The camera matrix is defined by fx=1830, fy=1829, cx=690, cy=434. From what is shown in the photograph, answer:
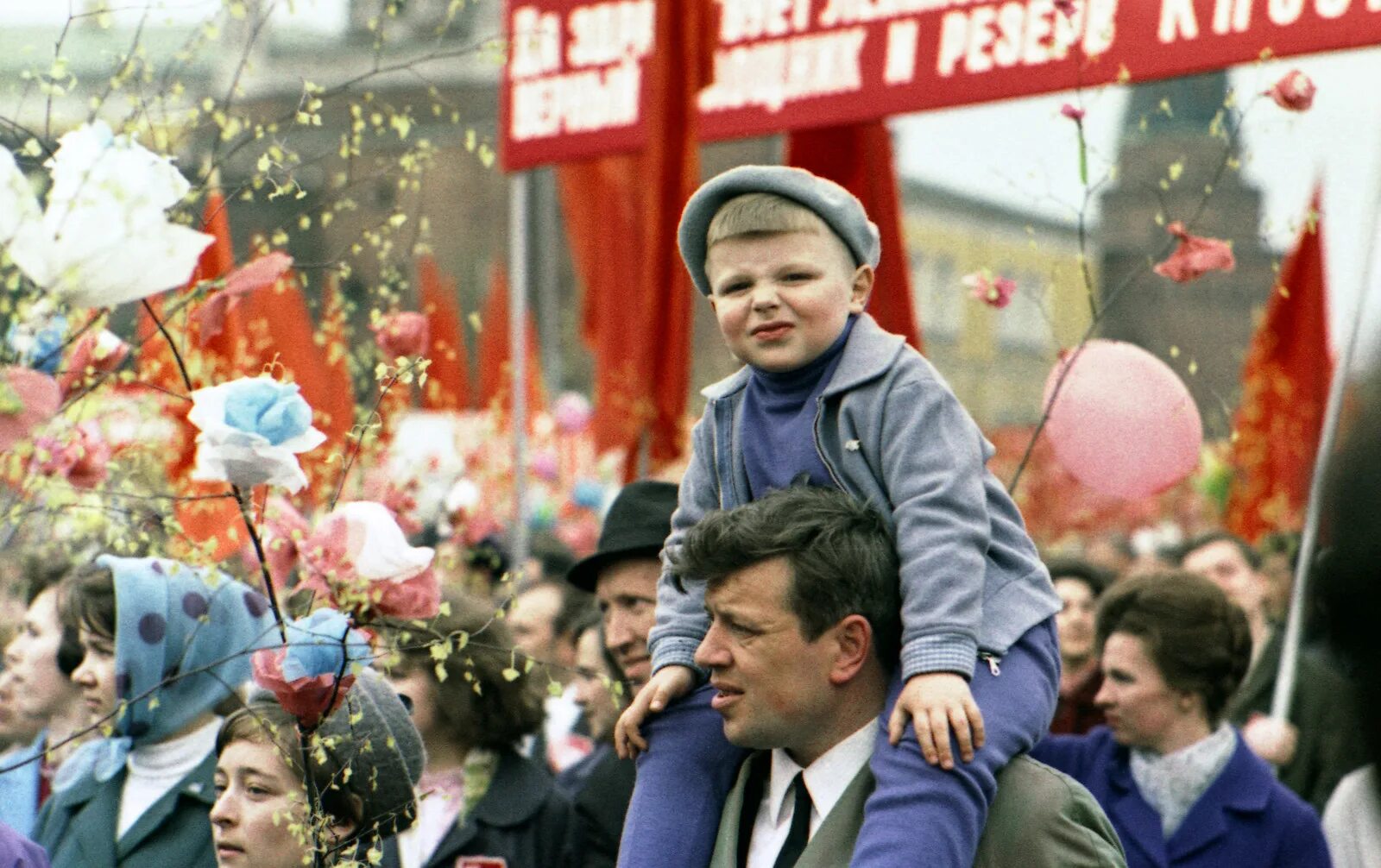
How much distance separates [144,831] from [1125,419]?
268 centimetres

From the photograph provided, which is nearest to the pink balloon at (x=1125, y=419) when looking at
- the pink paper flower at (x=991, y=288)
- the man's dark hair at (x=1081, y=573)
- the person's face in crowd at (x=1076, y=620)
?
the pink paper flower at (x=991, y=288)

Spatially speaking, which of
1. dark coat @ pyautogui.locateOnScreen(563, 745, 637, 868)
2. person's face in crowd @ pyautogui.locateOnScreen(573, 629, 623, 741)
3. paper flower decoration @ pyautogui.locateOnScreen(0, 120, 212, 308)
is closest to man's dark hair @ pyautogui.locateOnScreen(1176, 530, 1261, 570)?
person's face in crowd @ pyautogui.locateOnScreen(573, 629, 623, 741)

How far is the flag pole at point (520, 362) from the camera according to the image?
25.1ft

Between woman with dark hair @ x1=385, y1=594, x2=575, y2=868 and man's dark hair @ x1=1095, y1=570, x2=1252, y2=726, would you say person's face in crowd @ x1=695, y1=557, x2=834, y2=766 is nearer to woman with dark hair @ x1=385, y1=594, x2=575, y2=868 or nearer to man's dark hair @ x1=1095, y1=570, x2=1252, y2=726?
woman with dark hair @ x1=385, y1=594, x2=575, y2=868

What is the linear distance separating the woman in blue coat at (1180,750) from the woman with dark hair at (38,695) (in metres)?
2.64

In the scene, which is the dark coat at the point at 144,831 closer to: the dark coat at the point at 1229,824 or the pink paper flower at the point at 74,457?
A: the pink paper flower at the point at 74,457

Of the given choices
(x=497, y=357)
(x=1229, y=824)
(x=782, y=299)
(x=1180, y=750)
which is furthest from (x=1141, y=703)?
(x=497, y=357)

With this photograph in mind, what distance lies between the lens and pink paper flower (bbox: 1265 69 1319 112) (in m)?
4.42

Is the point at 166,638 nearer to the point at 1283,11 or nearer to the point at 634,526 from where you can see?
the point at 634,526

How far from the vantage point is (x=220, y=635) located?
4254 mm

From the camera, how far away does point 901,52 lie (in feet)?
20.5

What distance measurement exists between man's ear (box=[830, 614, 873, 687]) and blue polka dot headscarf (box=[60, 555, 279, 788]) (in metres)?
1.71

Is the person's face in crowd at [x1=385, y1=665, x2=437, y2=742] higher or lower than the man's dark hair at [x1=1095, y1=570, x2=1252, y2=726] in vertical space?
lower

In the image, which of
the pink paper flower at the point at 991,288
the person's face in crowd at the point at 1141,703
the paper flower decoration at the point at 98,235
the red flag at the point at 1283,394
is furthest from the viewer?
the red flag at the point at 1283,394
